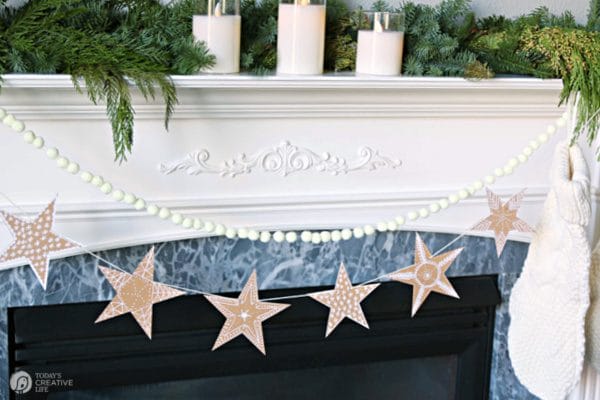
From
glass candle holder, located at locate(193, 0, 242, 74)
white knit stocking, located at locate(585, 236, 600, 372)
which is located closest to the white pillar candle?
glass candle holder, located at locate(193, 0, 242, 74)

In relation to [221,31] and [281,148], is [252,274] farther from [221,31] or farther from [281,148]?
[221,31]

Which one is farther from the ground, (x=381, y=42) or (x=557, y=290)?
(x=381, y=42)

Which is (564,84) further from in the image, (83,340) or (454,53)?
(83,340)

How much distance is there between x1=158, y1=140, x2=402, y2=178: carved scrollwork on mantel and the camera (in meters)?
1.35

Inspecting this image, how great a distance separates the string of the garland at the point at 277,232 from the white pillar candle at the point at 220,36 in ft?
0.79

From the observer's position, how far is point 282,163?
1.40m

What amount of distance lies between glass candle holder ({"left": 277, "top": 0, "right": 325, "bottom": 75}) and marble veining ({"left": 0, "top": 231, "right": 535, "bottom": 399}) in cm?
34

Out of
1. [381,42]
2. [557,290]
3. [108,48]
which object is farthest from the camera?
[557,290]

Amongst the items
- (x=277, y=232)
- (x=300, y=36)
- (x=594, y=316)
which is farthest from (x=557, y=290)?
(x=300, y=36)

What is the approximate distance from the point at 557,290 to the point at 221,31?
747 mm

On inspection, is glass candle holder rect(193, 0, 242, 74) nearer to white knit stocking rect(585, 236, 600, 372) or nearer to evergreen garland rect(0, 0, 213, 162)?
evergreen garland rect(0, 0, 213, 162)

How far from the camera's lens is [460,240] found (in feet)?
5.21

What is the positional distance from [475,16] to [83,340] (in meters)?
0.93

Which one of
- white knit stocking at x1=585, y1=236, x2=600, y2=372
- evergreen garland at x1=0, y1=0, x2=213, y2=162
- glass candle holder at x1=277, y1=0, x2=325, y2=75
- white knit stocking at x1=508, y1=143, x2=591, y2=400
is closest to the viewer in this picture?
evergreen garland at x1=0, y1=0, x2=213, y2=162
